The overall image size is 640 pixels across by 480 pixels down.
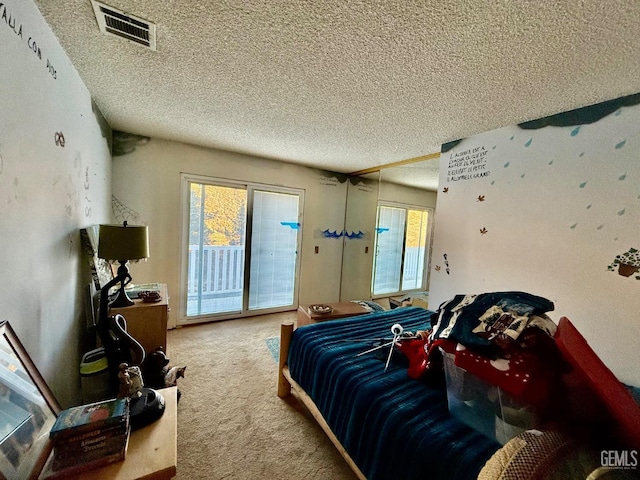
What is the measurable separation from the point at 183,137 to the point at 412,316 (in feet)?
9.90

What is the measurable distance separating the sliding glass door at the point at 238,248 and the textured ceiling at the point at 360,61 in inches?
47.7

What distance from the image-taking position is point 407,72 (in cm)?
139

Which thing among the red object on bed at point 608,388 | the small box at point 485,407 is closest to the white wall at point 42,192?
the small box at point 485,407

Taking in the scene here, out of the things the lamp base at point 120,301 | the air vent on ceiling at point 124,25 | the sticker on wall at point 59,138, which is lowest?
the lamp base at point 120,301

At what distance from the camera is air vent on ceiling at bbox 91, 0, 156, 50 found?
1088mm

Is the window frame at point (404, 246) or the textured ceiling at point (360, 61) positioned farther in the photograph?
the window frame at point (404, 246)

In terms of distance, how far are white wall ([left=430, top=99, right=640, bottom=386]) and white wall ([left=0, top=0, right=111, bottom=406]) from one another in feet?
9.50

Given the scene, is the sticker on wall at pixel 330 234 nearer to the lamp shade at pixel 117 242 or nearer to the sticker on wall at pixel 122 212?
the sticker on wall at pixel 122 212

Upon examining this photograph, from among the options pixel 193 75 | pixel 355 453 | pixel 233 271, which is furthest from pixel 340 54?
pixel 233 271

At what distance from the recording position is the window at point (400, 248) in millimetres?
4477

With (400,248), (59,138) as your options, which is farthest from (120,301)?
(400,248)

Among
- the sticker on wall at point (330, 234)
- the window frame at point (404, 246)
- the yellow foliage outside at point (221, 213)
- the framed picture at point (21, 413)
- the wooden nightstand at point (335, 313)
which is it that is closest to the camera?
the framed picture at point (21, 413)

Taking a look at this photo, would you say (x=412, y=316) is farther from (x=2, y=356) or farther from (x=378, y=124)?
(x=2, y=356)

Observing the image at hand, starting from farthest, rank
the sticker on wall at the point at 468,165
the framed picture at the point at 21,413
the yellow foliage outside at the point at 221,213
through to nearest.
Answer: the yellow foliage outside at the point at 221,213
the sticker on wall at the point at 468,165
the framed picture at the point at 21,413
